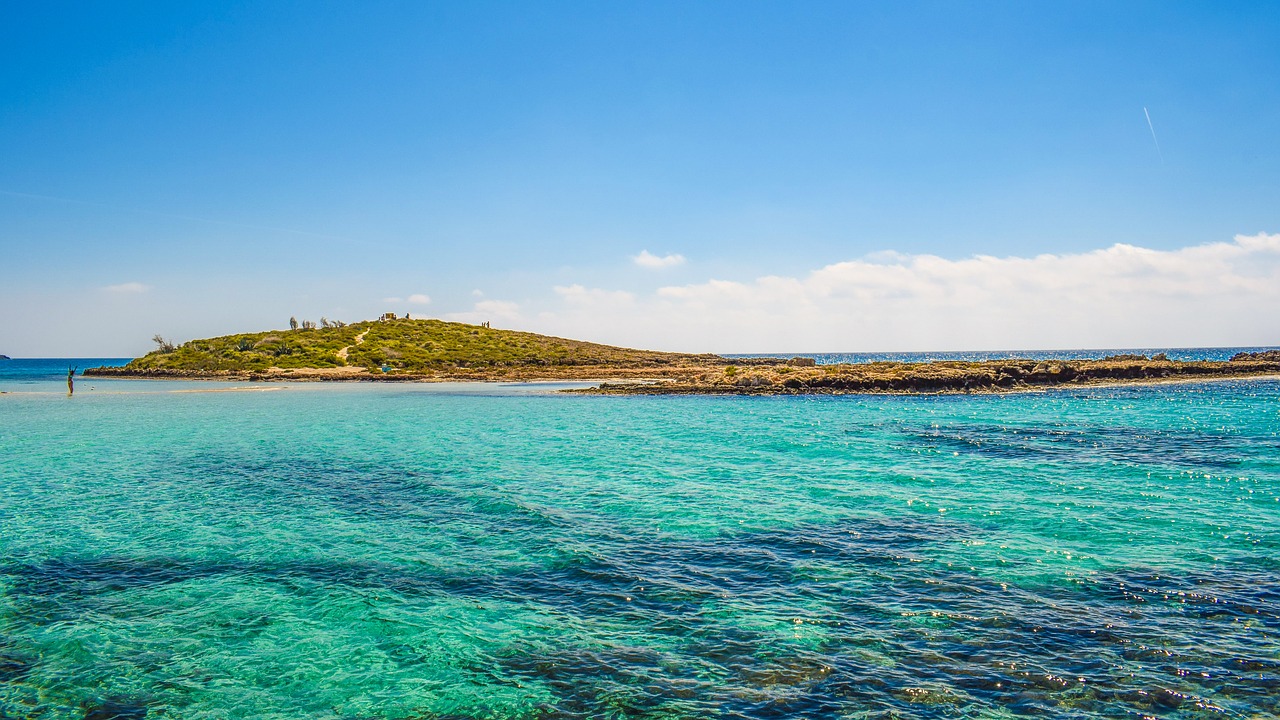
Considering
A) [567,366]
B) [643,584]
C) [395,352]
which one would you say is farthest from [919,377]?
[395,352]

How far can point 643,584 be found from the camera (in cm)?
1265

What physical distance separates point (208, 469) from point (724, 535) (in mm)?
21955

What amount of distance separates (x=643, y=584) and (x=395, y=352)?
113223 mm

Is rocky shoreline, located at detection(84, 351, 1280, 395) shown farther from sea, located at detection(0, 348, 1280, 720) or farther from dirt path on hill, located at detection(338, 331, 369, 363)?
sea, located at detection(0, 348, 1280, 720)

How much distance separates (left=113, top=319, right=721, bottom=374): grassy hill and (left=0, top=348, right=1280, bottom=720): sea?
276 feet

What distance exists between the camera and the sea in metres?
8.66

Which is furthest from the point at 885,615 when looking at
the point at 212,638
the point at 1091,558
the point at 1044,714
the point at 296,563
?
the point at 296,563

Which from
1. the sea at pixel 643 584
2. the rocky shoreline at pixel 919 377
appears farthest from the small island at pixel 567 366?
the sea at pixel 643 584

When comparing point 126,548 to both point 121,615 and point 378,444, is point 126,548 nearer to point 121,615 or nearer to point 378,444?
point 121,615

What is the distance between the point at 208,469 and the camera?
84.6 ft

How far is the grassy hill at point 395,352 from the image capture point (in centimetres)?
10888

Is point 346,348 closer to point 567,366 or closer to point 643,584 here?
point 567,366

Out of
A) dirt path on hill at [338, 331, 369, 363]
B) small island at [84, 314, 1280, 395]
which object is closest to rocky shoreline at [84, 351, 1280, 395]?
small island at [84, 314, 1280, 395]

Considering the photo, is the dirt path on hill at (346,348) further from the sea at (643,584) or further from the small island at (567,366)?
the sea at (643,584)
